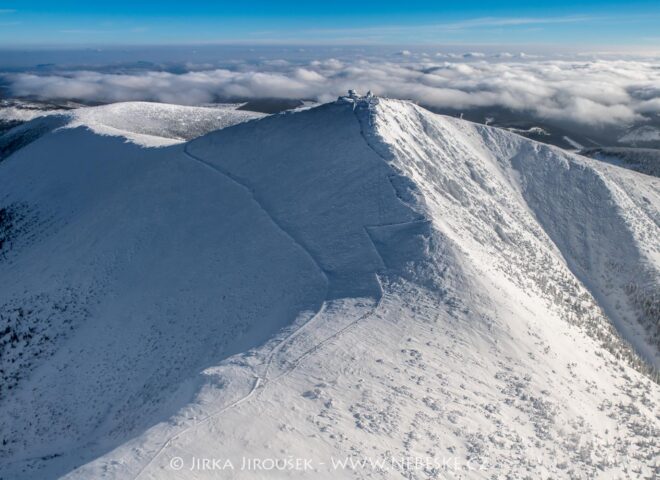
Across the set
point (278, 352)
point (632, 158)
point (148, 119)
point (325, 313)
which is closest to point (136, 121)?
point (148, 119)

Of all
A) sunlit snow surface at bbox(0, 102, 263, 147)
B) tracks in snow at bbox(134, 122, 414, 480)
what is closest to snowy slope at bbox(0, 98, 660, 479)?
tracks in snow at bbox(134, 122, 414, 480)

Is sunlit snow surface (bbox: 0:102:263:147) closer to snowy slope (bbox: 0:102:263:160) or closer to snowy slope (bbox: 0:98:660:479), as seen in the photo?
snowy slope (bbox: 0:102:263:160)

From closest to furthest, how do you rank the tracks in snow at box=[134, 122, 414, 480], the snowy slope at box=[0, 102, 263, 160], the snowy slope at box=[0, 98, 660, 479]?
the tracks in snow at box=[134, 122, 414, 480], the snowy slope at box=[0, 98, 660, 479], the snowy slope at box=[0, 102, 263, 160]

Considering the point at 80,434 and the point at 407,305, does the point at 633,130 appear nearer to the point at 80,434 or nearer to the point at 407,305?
the point at 407,305

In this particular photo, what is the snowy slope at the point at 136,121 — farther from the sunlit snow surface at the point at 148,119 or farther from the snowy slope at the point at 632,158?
the snowy slope at the point at 632,158

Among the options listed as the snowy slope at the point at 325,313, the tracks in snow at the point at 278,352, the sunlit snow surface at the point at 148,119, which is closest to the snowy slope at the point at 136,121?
the sunlit snow surface at the point at 148,119

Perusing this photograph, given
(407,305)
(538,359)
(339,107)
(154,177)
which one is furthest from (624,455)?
(154,177)

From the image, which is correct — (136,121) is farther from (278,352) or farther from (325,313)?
(278,352)

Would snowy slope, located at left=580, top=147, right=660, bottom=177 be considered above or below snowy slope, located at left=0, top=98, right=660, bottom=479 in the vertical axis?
below
